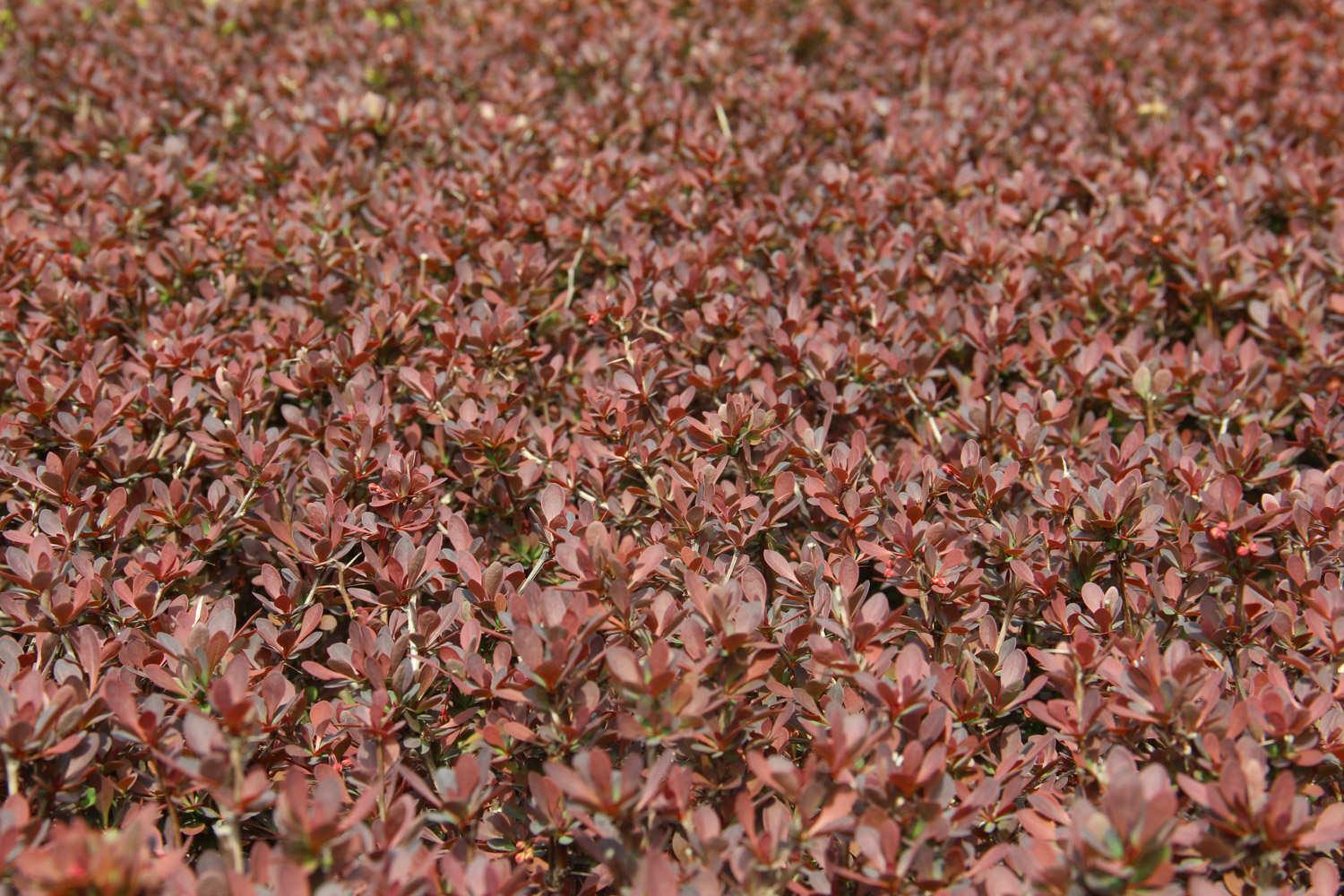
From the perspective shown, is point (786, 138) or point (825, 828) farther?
point (786, 138)

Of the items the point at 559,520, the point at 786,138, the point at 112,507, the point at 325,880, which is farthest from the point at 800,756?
the point at 786,138

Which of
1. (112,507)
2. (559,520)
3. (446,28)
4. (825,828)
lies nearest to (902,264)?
(559,520)

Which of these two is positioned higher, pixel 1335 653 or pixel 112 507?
pixel 1335 653

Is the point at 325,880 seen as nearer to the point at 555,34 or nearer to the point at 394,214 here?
the point at 394,214

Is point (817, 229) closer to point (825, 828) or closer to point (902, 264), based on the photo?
point (902, 264)

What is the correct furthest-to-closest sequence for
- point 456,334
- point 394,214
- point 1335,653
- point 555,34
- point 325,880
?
point 555,34, point 394,214, point 456,334, point 1335,653, point 325,880

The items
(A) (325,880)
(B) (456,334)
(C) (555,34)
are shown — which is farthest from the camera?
(C) (555,34)
